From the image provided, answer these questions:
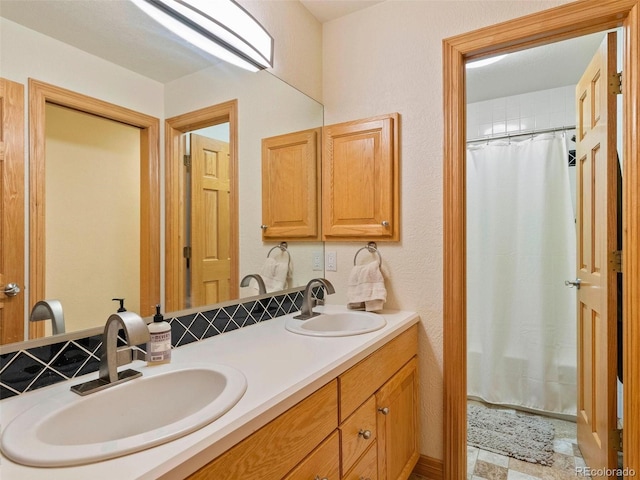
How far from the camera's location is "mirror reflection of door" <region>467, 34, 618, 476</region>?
150cm

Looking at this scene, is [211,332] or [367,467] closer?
[367,467]

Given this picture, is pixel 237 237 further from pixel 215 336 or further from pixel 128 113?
pixel 128 113

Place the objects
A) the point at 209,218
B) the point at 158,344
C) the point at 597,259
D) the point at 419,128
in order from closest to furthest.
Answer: the point at 158,344
the point at 209,218
the point at 597,259
the point at 419,128

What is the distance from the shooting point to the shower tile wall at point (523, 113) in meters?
2.52

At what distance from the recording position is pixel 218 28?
4.43 feet

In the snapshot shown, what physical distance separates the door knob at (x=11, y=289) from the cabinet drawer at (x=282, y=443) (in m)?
0.64

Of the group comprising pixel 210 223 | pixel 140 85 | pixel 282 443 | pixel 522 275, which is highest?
pixel 140 85

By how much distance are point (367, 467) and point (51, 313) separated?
3.55 ft

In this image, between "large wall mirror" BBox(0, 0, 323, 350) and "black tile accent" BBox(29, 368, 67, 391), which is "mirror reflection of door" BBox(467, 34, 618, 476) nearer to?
"large wall mirror" BBox(0, 0, 323, 350)

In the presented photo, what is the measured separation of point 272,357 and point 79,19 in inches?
43.3

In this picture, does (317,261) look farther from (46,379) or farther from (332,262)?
(46,379)

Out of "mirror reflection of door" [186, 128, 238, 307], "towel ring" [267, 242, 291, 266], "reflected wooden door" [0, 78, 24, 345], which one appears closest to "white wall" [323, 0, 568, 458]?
"towel ring" [267, 242, 291, 266]

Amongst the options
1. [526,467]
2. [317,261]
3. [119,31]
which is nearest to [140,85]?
[119,31]

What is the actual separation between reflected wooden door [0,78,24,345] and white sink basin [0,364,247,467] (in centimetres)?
22
